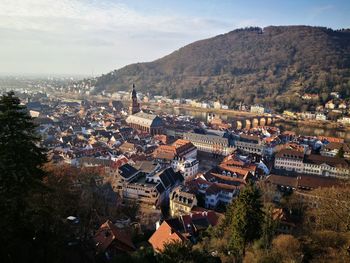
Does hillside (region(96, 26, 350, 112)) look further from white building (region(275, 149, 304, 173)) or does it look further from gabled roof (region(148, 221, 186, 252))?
gabled roof (region(148, 221, 186, 252))

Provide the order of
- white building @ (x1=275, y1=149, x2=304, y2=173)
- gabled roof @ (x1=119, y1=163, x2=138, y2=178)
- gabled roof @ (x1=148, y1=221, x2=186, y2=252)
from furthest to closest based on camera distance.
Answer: white building @ (x1=275, y1=149, x2=304, y2=173) < gabled roof @ (x1=119, y1=163, x2=138, y2=178) < gabled roof @ (x1=148, y1=221, x2=186, y2=252)

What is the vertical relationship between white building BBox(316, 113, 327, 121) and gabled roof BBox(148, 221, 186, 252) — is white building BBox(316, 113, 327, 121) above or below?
below

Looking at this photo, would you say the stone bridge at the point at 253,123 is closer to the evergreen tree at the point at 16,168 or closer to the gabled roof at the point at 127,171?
the gabled roof at the point at 127,171

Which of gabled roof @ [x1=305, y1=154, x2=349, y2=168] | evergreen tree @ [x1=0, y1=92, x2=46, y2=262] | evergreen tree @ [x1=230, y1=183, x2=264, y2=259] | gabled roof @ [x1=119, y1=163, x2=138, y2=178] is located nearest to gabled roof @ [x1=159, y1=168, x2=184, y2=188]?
gabled roof @ [x1=119, y1=163, x2=138, y2=178]

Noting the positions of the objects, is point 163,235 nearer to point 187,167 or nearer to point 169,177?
point 169,177

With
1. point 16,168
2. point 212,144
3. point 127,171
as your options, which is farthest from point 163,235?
point 212,144

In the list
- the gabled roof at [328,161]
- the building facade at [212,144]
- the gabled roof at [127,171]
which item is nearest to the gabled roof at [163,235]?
the gabled roof at [127,171]

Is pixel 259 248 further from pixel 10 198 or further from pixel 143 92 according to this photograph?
pixel 143 92
